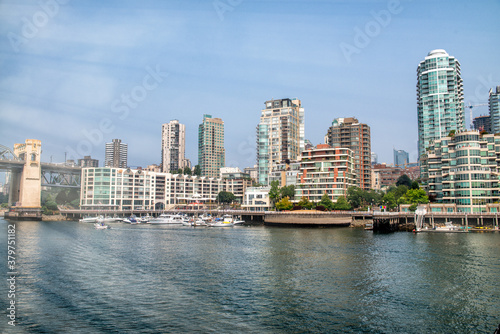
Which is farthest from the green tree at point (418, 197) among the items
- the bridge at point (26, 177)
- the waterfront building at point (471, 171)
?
the bridge at point (26, 177)

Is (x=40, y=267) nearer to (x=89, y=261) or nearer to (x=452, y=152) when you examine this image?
(x=89, y=261)

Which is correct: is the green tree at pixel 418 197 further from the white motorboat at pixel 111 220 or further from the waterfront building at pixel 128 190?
the white motorboat at pixel 111 220

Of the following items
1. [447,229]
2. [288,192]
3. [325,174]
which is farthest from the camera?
[288,192]

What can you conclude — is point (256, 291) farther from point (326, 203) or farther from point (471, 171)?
point (326, 203)

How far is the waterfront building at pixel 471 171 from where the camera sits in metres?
95.2

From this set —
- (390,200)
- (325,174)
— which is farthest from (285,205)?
(390,200)

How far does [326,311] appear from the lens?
2781 centimetres

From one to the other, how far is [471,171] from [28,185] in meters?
155

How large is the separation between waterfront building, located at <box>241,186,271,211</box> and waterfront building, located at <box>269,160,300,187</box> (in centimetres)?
932

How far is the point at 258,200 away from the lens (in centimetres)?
16250

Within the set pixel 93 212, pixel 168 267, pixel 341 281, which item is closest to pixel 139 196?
pixel 93 212

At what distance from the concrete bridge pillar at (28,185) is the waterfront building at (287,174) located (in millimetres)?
97834

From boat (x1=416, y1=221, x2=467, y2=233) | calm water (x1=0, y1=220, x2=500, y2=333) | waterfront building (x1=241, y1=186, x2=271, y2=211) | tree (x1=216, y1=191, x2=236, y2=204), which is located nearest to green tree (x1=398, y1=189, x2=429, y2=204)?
boat (x1=416, y1=221, x2=467, y2=233)

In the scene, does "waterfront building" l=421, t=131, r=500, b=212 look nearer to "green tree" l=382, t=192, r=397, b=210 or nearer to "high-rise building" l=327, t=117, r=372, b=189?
"green tree" l=382, t=192, r=397, b=210
